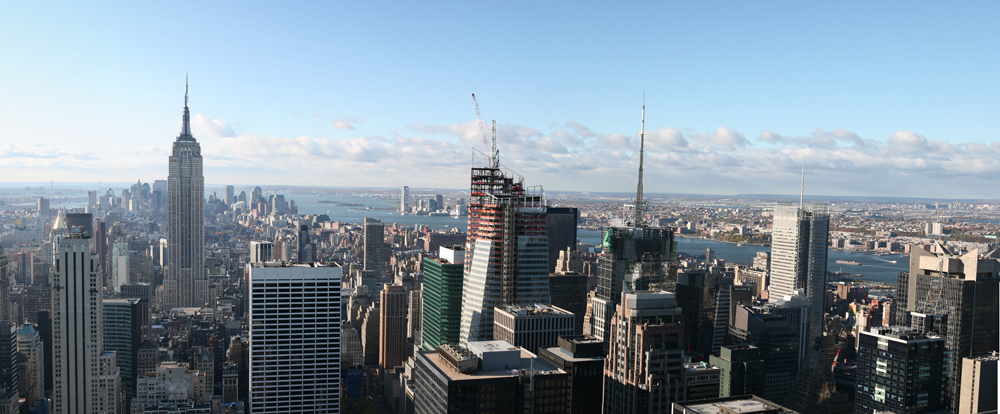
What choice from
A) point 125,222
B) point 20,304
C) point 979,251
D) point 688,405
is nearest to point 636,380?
point 688,405

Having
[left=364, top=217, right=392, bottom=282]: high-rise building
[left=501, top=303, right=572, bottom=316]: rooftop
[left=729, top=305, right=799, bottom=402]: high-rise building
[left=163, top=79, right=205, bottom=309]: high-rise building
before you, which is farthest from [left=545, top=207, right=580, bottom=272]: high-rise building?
[left=163, top=79, right=205, bottom=309]: high-rise building

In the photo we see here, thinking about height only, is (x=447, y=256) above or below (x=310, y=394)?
above

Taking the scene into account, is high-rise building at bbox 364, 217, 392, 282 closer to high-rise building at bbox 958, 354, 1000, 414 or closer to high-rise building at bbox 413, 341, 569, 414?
high-rise building at bbox 413, 341, 569, 414

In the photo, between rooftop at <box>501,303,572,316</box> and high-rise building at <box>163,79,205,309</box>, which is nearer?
rooftop at <box>501,303,572,316</box>

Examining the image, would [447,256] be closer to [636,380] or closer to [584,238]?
[636,380]

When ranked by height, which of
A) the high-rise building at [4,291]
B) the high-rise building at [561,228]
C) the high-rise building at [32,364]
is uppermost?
the high-rise building at [561,228]

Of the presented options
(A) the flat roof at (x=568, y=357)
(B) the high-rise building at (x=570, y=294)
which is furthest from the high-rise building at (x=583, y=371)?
(B) the high-rise building at (x=570, y=294)

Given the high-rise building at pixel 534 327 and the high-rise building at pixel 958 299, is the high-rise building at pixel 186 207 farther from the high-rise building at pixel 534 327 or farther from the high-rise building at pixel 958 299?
the high-rise building at pixel 958 299
